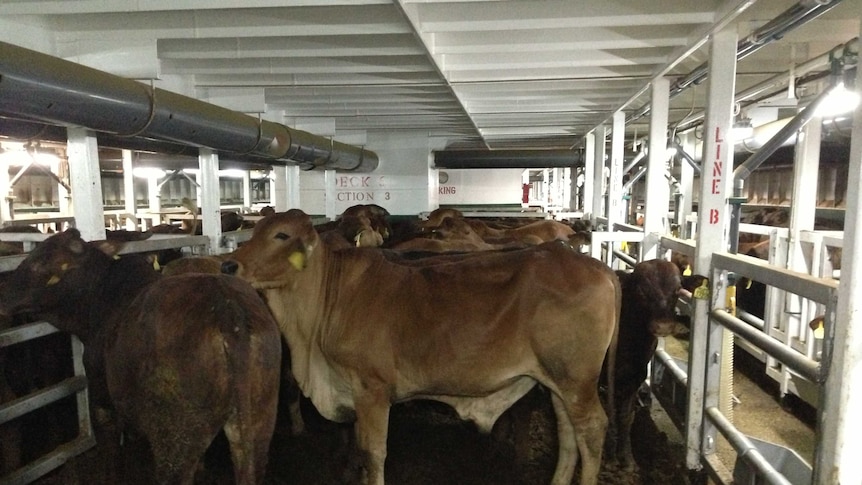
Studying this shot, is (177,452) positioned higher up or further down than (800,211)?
further down

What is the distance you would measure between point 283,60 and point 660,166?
136 inches

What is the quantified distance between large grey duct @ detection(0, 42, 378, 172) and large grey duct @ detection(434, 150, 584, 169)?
534 cm

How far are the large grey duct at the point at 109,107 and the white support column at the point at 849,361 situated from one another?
12.2 feet

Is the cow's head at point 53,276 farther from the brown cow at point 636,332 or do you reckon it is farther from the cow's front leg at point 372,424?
the brown cow at point 636,332

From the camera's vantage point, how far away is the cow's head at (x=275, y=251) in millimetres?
3424

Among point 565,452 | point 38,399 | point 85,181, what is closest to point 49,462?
point 38,399

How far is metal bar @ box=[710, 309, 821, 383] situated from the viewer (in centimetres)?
228

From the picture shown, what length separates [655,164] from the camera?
4883 mm

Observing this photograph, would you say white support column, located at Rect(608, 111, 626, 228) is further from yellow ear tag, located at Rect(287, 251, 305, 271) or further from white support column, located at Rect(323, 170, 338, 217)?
white support column, located at Rect(323, 170, 338, 217)

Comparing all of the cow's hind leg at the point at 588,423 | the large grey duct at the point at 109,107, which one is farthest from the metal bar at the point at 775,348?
the large grey duct at the point at 109,107

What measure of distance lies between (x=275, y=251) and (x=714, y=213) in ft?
9.19

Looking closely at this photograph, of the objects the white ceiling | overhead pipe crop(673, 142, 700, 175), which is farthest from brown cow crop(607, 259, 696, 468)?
the white ceiling

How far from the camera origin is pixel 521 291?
3271 millimetres

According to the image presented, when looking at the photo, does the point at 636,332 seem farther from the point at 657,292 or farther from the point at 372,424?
the point at 372,424
